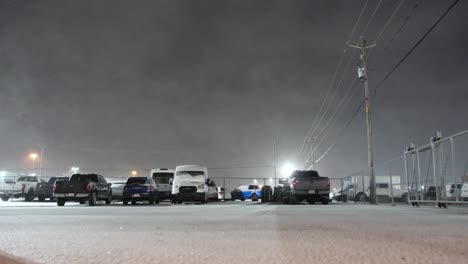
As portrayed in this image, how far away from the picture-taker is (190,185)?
2711cm

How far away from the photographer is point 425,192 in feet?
56.2

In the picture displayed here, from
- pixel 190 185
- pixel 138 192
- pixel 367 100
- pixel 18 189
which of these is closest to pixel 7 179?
pixel 18 189

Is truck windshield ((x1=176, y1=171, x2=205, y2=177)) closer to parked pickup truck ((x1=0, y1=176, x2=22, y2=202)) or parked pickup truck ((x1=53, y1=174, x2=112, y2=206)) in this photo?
parked pickup truck ((x1=53, y1=174, x2=112, y2=206))

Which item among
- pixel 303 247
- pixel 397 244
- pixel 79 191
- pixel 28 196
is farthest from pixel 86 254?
pixel 28 196

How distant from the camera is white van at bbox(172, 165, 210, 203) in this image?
1061 inches

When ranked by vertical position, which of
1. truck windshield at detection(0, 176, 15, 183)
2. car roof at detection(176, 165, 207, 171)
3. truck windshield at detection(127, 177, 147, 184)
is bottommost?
truck windshield at detection(127, 177, 147, 184)

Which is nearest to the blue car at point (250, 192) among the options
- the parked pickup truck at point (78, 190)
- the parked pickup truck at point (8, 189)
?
the parked pickup truck at point (8, 189)

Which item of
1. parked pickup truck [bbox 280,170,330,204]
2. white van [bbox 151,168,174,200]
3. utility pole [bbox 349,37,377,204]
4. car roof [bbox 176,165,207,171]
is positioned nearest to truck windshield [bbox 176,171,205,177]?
car roof [bbox 176,165,207,171]

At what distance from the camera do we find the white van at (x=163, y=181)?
101 feet

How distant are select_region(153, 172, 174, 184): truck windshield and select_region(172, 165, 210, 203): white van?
332 cm

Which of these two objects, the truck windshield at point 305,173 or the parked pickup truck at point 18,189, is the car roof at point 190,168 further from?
the parked pickup truck at point 18,189

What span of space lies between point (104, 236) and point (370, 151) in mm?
26556

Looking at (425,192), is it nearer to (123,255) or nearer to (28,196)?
(123,255)

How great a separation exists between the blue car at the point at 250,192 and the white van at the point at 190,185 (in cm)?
1699
